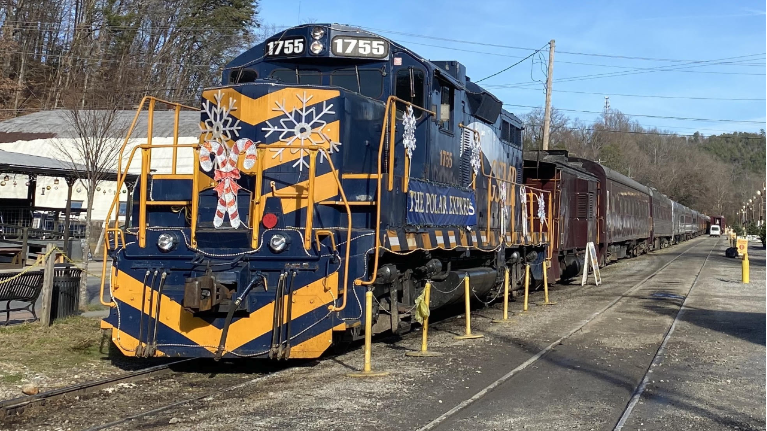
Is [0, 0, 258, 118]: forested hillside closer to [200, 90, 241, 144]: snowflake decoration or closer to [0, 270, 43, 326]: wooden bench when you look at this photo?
[0, 270, 43, 326]: wooden bench

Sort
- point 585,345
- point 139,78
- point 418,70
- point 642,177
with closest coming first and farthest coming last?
point 418,70
point 585,345
point 139,78
point 642,177

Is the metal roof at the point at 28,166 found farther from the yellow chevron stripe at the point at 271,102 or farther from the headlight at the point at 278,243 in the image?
the headlight at the point at 278,243

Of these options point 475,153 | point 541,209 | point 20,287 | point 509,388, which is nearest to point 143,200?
point 509,388

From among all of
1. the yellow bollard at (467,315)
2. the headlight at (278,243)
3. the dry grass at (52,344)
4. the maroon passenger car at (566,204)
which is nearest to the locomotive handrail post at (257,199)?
the headlight at (278,243)

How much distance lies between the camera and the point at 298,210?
761cm

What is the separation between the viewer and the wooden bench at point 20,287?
384 inches

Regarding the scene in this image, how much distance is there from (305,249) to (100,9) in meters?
44.6

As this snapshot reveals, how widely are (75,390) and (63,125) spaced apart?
1207 inches

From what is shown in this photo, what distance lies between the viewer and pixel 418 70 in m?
8.77

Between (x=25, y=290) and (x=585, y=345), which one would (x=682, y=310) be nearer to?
(x=585, y=345)

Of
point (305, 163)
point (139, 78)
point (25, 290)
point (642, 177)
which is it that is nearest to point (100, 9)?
point (139, 78)

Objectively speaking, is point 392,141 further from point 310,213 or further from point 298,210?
point 310,213

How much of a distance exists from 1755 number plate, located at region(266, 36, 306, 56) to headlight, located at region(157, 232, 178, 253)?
2783 millimetres

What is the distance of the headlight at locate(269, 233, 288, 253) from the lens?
6.91m
